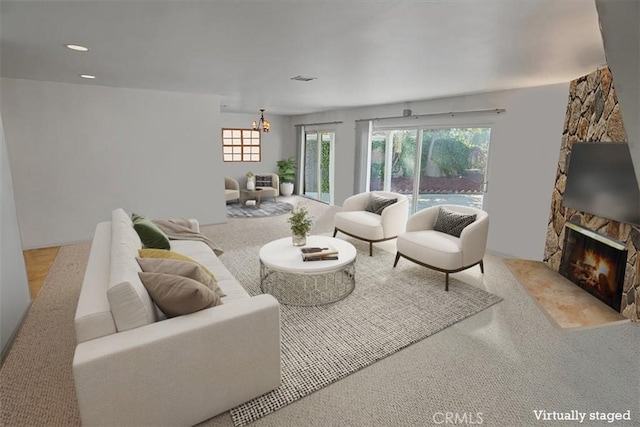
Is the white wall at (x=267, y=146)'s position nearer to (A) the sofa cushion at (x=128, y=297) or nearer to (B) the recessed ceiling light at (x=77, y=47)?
(B) the recessed ceiling light at (x=77, y=47)

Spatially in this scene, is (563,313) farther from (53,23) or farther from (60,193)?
(60,193)

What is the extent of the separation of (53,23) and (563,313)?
183 inches

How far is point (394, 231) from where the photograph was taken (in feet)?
15.4

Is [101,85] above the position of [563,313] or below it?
above

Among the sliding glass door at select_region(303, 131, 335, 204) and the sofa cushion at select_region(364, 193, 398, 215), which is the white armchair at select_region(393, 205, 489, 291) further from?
the sliding glass door at select_region(303, 131, 335, 204)

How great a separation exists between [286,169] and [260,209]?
7.23ft

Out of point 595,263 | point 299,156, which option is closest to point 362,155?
point 299,156

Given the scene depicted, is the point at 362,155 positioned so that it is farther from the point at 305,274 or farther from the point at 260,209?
the point at 305,274

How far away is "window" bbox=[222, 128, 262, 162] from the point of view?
9.21 meters

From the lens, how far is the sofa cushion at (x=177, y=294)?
1884 mm

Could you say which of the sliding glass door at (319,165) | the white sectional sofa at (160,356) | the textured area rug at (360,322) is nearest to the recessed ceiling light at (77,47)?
the white sectional sofa at (160,356)

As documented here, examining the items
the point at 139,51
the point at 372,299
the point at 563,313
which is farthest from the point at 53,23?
the point at 563,313

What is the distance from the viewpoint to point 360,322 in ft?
9.53
